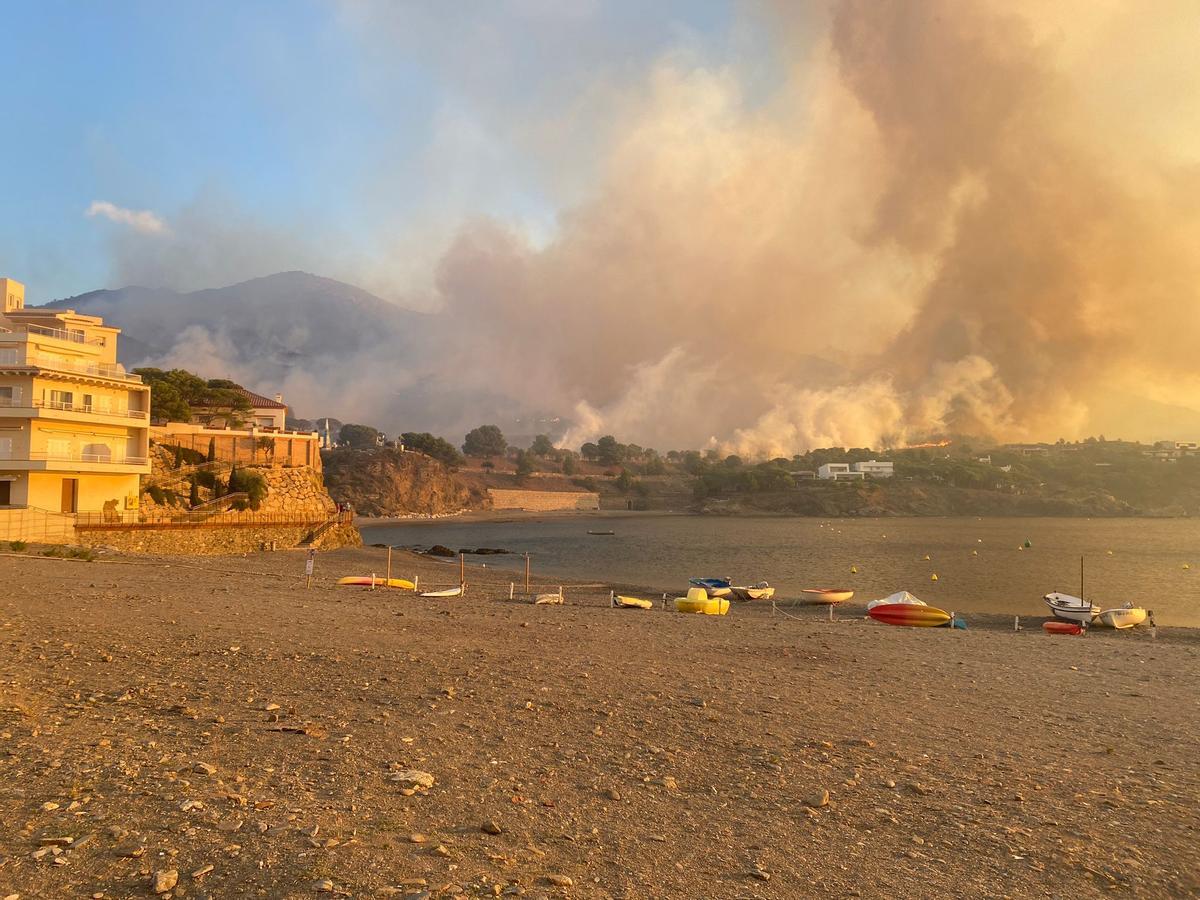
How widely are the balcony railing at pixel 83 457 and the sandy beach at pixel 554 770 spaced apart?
31563 millimetres

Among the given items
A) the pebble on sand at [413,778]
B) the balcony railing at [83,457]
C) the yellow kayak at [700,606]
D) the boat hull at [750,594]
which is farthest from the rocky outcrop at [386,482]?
the pebble on sand at [413,778]

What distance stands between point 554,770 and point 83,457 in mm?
47986

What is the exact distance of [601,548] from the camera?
102875 mm

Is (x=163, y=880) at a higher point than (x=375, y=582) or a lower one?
higher

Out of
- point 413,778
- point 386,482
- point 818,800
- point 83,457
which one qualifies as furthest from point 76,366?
point 386,482

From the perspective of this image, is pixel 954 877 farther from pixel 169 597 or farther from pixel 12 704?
pixel 169 597

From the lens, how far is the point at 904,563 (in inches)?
3290

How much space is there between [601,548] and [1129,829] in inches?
3755

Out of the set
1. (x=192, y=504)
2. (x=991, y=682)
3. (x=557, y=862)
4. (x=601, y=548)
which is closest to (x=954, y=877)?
(x=557, y=862)

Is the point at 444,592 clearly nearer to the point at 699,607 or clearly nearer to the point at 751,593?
the point at 699,607

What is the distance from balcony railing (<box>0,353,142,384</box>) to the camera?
1716 inches

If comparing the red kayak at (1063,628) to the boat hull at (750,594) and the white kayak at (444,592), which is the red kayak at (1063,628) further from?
the white kayak at (444,592)

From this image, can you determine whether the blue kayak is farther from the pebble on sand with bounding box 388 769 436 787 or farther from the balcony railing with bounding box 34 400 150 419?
the pebble on sand with bounding box 388 769 436 787

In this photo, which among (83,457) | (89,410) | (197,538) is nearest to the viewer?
(83,457)
